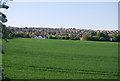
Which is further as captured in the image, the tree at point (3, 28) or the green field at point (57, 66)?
the green field at point (57, 66)

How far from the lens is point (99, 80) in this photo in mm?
15914

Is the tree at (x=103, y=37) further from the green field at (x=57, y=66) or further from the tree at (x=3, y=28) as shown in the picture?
the tree at (x=3, y=28)

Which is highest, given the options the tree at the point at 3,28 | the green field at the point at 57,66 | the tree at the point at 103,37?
the tree at the point at 3,28

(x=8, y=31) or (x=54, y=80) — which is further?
(x=54, y=80)

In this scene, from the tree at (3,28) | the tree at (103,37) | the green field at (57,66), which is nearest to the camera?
the tree at (3,28)

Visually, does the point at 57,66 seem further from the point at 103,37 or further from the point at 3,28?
the point at 103,37

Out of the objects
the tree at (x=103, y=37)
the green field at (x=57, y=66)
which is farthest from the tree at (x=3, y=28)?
the tree at (x=103, y=37)

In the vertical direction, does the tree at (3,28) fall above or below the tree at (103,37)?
above

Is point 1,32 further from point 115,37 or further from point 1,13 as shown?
point 115,37

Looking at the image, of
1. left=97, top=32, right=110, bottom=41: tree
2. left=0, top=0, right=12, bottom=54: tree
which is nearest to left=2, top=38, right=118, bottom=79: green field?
left=0, top=0, right=12, bottom=54: tree

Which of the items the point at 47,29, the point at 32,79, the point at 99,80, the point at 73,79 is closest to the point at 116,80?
the point at 99,80

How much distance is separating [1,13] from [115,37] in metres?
89.7

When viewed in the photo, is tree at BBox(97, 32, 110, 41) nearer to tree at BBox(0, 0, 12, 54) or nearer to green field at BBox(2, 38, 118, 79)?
green field at BBox(2, 38, 118, 79)

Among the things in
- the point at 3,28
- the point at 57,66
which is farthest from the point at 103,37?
the point at 3,28
